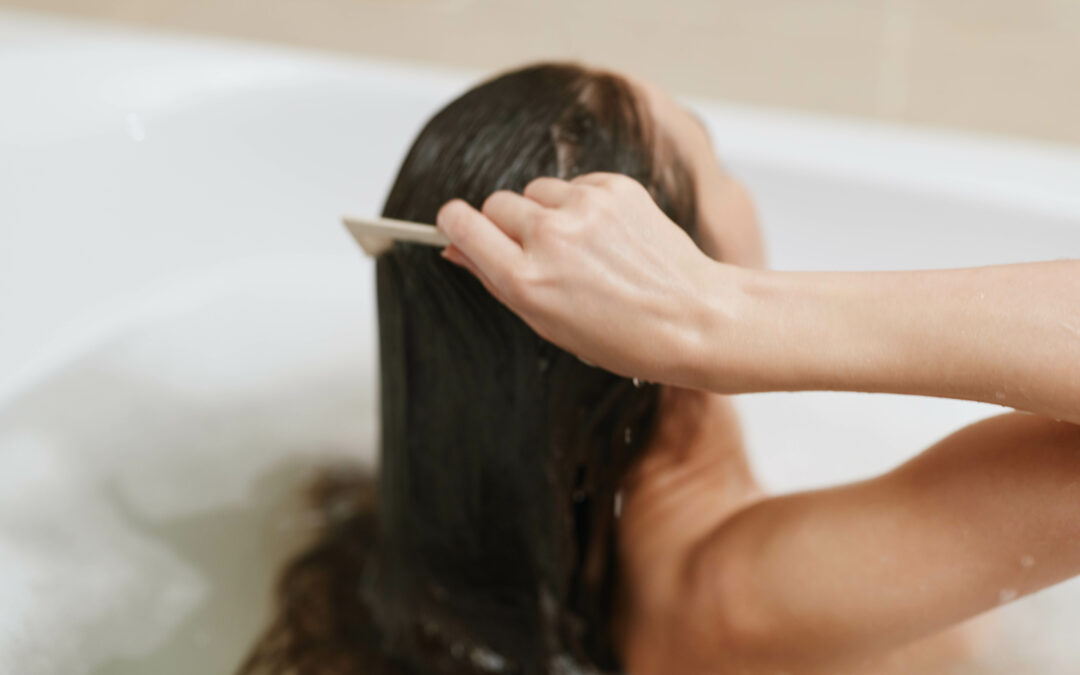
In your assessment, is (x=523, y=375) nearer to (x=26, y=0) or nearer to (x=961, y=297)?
(x=961, y=297)

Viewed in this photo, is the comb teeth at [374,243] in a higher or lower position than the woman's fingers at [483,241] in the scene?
lower

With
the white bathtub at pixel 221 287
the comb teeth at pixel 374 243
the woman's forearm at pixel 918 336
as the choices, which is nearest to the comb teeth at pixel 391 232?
the comb teeth at pixel 374 243

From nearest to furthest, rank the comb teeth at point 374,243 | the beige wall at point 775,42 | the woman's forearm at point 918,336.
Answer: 1. the woman's forearm at point 918,336
2. the comb teeth at point 374,243
3. the beige wall at point 775,42

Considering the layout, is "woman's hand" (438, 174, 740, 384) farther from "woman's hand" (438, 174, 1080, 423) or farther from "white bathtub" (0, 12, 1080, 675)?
"white bathtub" (0, 12, 1080, 675)

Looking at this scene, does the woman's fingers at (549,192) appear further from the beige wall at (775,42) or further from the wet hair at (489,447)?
the beige wall at (775,42)

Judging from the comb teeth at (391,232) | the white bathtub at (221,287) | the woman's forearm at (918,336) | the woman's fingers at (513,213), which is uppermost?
the woman's fingers at (513,213)

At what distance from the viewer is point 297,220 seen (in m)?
1.33

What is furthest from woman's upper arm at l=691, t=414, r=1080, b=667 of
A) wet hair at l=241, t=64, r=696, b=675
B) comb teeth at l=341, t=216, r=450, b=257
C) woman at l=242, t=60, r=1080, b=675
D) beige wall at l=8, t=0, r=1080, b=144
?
beige wall at l=8, t=0, r=1080, b=144

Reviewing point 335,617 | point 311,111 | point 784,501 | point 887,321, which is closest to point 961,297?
point 887,321

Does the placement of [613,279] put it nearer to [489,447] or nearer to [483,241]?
[483,241]

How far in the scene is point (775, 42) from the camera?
5.54ft

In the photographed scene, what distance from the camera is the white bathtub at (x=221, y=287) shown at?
80cm

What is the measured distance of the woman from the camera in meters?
0.48

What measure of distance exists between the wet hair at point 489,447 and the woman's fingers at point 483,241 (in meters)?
0.06
